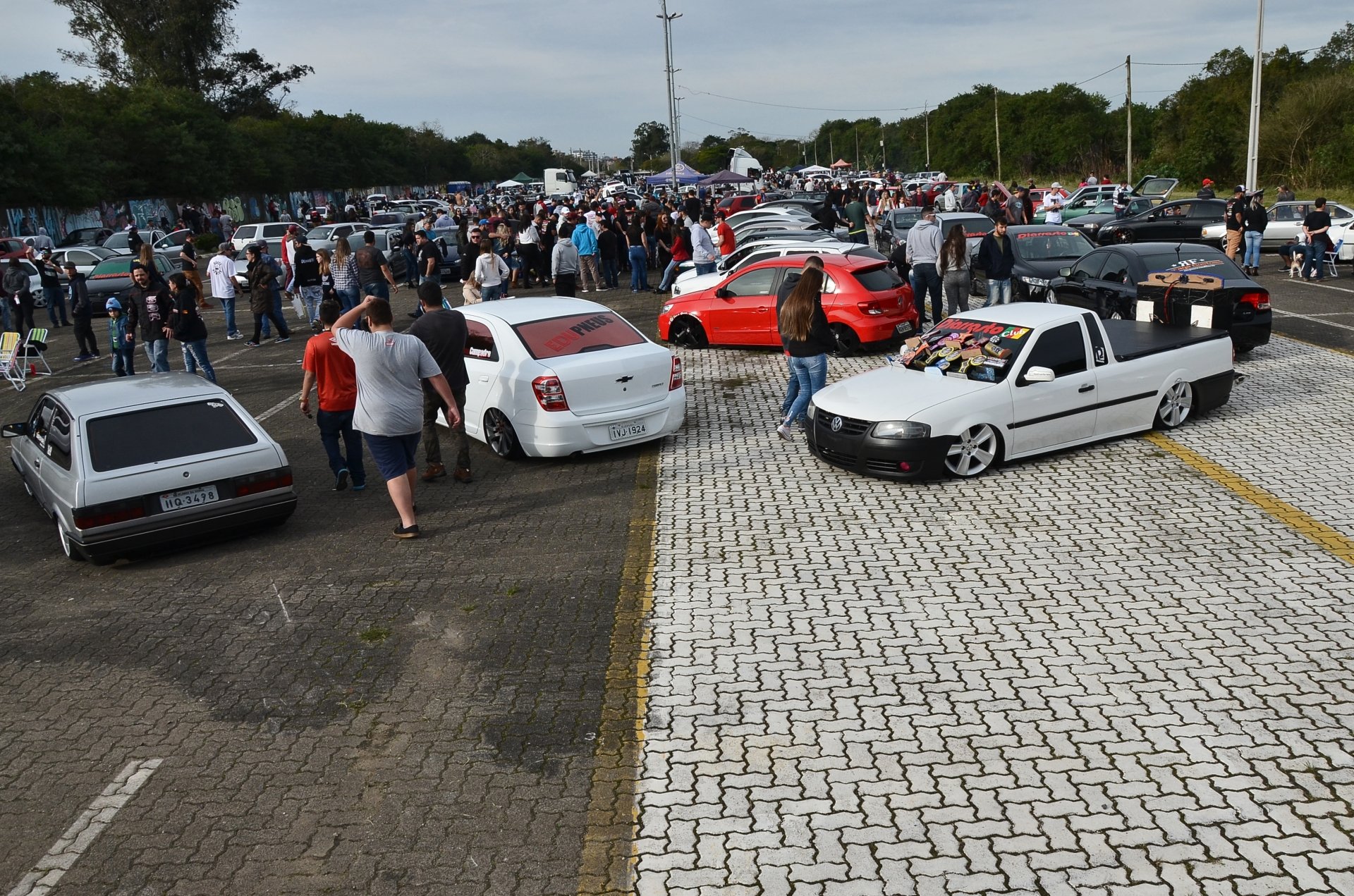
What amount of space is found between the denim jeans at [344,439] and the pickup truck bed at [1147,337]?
22.4 ft

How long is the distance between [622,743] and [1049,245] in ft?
48.1

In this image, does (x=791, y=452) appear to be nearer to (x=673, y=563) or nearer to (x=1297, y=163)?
(x=673, y=563)

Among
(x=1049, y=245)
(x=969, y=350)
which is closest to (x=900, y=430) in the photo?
(x=969, y=350)

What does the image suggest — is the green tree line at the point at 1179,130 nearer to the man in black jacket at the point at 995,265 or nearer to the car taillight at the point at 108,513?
the man in black jacket at the point at 995,265

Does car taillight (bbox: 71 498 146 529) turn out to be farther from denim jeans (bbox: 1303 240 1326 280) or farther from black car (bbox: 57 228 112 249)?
black car (bbox: 57 228 112 249)

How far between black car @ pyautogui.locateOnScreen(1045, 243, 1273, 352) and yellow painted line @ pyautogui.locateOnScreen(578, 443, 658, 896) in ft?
28.3

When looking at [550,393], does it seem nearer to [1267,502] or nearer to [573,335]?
[573,335]

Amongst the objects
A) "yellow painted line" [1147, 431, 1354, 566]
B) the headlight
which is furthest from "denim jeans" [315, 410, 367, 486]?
"yellow painted line" [1147, 431, 1354, 566]

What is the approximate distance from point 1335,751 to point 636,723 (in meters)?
3.17

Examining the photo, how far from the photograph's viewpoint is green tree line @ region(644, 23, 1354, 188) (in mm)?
50000

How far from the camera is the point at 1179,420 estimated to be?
10766 millimetres

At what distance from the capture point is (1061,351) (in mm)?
9781

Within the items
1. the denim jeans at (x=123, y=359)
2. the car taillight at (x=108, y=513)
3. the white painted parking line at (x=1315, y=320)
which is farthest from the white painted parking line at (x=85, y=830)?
the white painted parking line at (x=1315, y=320)

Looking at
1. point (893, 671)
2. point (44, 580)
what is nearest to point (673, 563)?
point (893, 671)
